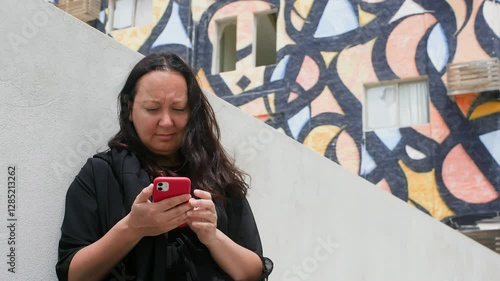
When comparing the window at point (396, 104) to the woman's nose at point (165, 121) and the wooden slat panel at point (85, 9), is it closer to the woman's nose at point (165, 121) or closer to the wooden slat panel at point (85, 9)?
the wooden slat panel at point (85, 9)

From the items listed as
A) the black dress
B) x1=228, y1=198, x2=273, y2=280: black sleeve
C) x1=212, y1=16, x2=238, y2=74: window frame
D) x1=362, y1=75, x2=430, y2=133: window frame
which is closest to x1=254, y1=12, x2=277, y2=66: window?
x1=212, y1=16, x2=238, y2=74: window frame

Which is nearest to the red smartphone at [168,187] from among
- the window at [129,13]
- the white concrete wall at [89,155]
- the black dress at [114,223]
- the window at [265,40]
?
the black dress at [114,223]

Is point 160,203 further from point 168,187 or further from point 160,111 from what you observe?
point 160,111

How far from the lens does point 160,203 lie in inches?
81.7

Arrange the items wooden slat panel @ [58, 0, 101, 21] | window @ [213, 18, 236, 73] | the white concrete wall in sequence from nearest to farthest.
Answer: the white concrete wall → window @ [213, 18, 236, 73] → wooden slat panel @ [58, 0, 101, 21]

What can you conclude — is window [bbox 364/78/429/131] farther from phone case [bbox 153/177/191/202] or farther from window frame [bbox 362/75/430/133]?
phone case [bbox 153/177/191/202]

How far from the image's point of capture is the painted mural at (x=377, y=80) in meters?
13.2

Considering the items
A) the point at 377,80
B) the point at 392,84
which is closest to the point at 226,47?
the point at 377,80

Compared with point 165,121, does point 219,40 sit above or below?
above

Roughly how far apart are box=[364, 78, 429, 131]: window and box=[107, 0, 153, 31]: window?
6422 millimetres

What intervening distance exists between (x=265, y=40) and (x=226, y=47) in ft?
3.27

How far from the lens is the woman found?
2145 mm

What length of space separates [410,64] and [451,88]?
3.63ft

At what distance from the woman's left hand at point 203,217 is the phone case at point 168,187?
8 cm
